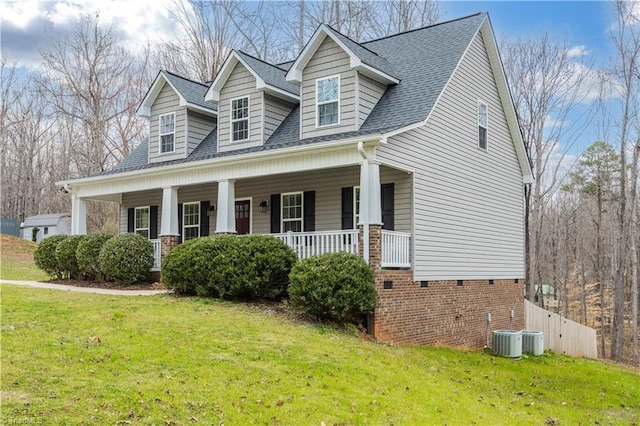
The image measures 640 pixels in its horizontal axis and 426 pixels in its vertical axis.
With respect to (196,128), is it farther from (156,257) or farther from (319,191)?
(319,191)

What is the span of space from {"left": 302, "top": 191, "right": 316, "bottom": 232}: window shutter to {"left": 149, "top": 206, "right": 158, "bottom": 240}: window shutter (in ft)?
20.8

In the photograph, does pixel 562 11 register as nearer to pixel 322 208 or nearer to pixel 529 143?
pixel 529 143

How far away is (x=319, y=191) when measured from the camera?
1594 centimetres

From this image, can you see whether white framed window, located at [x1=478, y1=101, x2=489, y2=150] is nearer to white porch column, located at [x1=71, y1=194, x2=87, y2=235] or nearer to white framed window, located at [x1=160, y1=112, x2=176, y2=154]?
white framed window, located at [x1=160, y1=112, x2=176, y2=154]

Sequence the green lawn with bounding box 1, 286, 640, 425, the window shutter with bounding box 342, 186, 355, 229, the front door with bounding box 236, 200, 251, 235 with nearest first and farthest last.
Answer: the green lawn with bounding box 1, 286, 640, 425
the window shutter with bounding box 342, 186, 355, 229
the front door with bounding box 236, 200, 251, 235

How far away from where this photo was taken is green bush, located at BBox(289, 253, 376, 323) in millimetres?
11336

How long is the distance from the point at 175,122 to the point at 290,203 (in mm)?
4742

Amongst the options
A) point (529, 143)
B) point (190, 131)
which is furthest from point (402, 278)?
point (529, 143)

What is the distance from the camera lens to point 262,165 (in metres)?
14.3

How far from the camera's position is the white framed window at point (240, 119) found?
642 inches

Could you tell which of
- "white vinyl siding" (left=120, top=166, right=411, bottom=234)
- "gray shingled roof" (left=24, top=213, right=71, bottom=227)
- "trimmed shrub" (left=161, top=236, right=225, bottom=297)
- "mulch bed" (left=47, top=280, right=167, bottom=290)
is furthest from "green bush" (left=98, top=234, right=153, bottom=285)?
"gray shingled roof" (left=24, top=213, right=71, bottom=227)

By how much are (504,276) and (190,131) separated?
35.0 ft

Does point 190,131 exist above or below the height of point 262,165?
above

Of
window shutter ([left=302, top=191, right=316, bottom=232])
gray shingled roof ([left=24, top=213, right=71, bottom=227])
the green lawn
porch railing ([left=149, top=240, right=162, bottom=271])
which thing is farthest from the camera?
gray shingled roof ([left=24, top=213, right=71, bottom=227])
